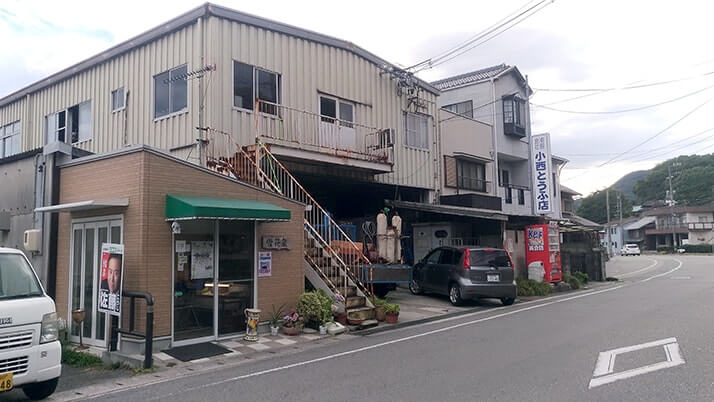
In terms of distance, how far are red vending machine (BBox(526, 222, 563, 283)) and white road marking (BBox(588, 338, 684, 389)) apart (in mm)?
11250

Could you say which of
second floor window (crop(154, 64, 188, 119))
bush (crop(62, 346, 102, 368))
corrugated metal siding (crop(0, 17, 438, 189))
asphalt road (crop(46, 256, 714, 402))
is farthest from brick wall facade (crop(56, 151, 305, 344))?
second floor window (crop(154, 64, 188, 119))

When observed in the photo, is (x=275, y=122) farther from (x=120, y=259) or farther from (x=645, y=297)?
(x=645, y=297)

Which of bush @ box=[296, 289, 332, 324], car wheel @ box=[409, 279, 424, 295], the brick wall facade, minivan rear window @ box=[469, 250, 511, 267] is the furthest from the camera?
car wheel @ box=[409, 279, 424, 295]

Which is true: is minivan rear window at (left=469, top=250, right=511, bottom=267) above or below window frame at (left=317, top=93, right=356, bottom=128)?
below

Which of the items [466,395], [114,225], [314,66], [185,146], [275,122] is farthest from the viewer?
[314,66]

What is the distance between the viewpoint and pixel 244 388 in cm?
673

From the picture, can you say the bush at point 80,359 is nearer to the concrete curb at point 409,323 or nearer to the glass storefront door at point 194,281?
the glass storefront door at point 194,281

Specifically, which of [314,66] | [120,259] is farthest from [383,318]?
[314,66]

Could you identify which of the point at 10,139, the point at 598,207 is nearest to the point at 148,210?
the point at 10,139

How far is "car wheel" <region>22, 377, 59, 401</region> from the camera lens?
254 inches

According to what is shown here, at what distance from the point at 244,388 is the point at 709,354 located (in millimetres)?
7000

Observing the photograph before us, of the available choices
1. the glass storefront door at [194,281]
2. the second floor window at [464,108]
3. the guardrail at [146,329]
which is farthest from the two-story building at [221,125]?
the second floor window at [464,108]

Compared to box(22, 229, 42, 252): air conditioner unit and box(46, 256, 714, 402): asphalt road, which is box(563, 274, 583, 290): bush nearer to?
box(46, 256, 714, 402): asphalt road

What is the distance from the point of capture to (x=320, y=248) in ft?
42.8
